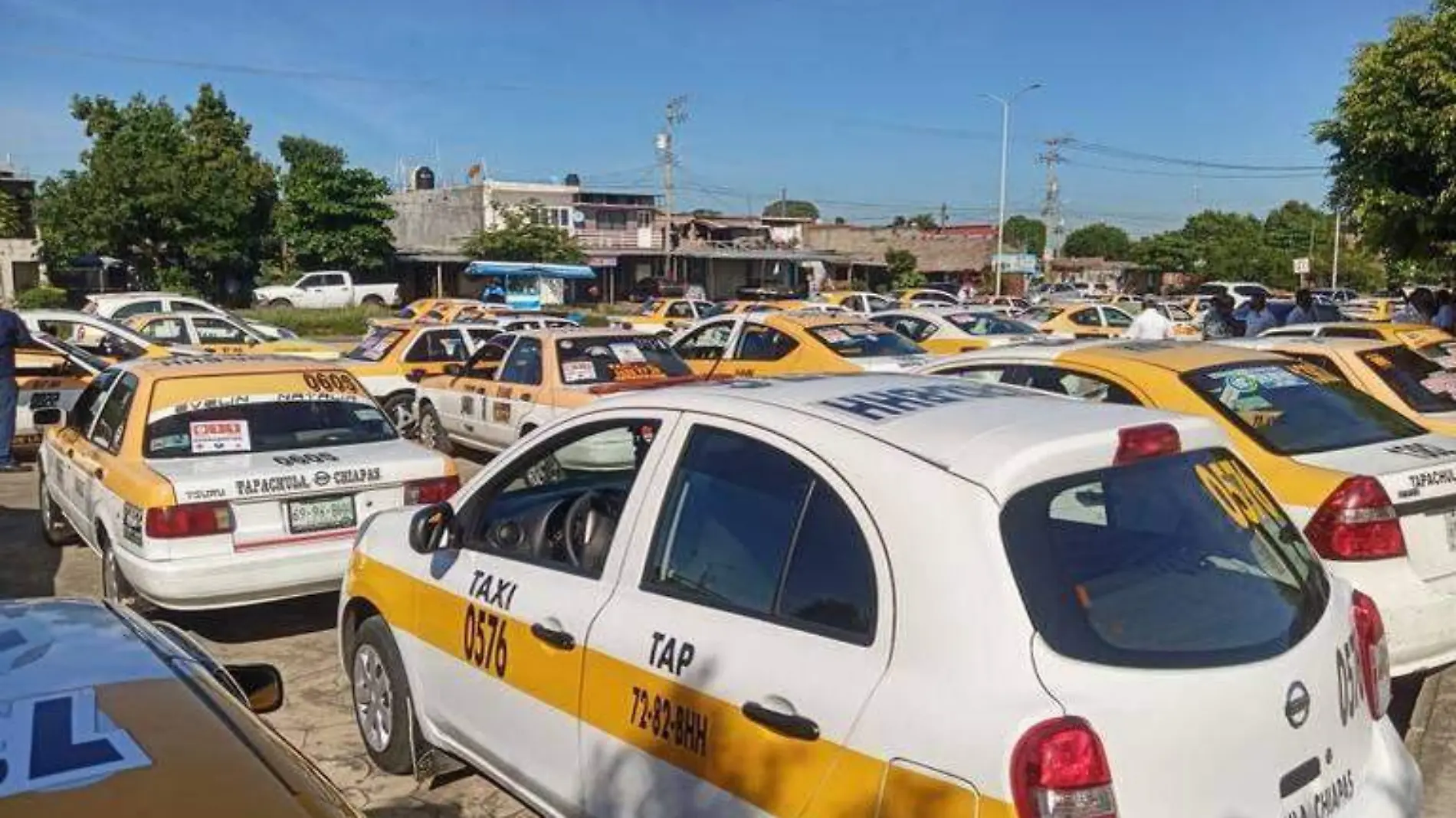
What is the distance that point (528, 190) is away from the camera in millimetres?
68188

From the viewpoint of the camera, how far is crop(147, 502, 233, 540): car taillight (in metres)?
5.75

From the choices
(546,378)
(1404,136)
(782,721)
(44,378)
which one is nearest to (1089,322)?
(1404,136)

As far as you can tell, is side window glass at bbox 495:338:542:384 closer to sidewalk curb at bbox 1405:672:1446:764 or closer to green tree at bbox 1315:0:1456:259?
sidewalk curb at bbox 1405:672:1446:764

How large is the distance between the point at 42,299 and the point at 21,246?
977cm

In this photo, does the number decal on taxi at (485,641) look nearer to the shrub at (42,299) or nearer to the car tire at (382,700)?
the car tire at (382,700)

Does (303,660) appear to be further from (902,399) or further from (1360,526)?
(1360,526)

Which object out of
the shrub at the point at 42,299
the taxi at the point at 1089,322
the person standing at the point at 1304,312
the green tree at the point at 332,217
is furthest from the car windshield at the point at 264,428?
the green tree at the point at 332,217

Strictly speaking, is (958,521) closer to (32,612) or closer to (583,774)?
Answer: (583,774)

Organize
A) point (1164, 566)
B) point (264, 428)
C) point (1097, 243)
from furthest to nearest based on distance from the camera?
point (1097, 243)
point (264, 428)
point (1164, 566)

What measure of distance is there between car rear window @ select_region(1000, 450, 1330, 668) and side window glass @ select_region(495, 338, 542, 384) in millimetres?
8147

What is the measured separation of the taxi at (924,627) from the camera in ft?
7.66

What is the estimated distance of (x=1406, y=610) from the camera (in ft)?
14.6

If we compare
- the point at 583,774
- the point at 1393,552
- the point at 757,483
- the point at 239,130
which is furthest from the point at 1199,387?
the point at 239,130

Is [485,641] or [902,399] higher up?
[902,399]
